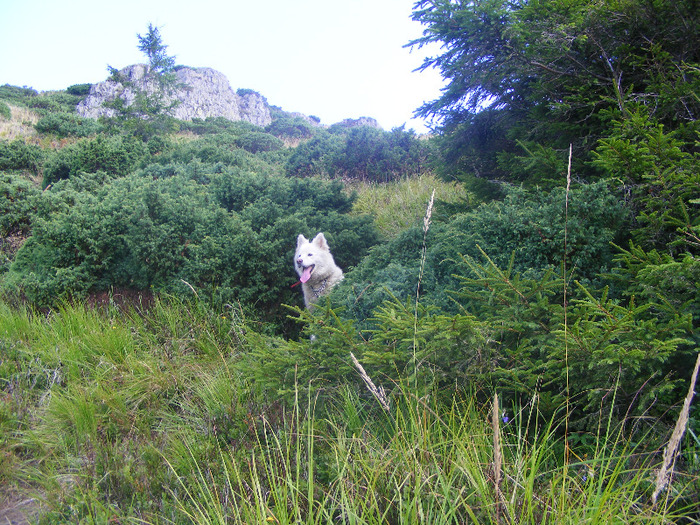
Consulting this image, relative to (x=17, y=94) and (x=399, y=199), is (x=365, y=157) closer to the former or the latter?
(x=399, y=199)

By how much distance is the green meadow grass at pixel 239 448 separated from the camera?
1.79m

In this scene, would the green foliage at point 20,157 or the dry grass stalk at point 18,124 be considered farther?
the dry grass stalk at point 18,124

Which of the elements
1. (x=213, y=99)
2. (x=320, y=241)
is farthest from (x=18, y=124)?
(x=213, y=99)

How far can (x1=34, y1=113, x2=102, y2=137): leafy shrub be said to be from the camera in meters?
19.4

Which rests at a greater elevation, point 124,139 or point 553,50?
point 124,139

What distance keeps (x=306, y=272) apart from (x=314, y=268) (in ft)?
0.41

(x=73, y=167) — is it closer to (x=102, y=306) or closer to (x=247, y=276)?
(x=102, y=306)

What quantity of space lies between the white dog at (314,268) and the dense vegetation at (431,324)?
0.59 metres

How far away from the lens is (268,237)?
21.0ft

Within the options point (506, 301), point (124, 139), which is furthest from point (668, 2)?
point (124, 139)

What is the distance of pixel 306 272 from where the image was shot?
219 inches

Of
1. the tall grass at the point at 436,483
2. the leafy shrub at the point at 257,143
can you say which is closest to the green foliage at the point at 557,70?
the tall grass at the point at 436,483

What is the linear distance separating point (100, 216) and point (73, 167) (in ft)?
22.3

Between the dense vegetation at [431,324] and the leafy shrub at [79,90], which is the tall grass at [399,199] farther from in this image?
the leafy shrub at [79,90]
